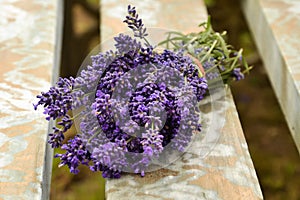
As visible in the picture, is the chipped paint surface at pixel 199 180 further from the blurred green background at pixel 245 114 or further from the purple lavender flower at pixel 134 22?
the blurred green background at pixel 245 114

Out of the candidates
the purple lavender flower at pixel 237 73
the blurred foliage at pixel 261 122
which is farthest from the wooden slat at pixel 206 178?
the blurred foliage at pixel 261 122

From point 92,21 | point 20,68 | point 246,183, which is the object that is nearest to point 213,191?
point 246,183

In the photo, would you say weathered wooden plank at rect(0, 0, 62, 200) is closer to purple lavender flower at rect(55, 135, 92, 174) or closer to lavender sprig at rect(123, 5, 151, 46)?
purple lavender flower at rect(55, 135, 92, 174)

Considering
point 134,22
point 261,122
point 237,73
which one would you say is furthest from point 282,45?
point 261,122

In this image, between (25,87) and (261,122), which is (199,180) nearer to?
(25,87)

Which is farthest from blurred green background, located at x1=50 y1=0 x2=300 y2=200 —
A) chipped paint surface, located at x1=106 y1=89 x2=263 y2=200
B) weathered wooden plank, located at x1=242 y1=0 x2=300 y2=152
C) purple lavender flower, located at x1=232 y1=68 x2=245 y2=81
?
chipped paint surface, located at x1=106 y1=89 x2=263 y2=200
